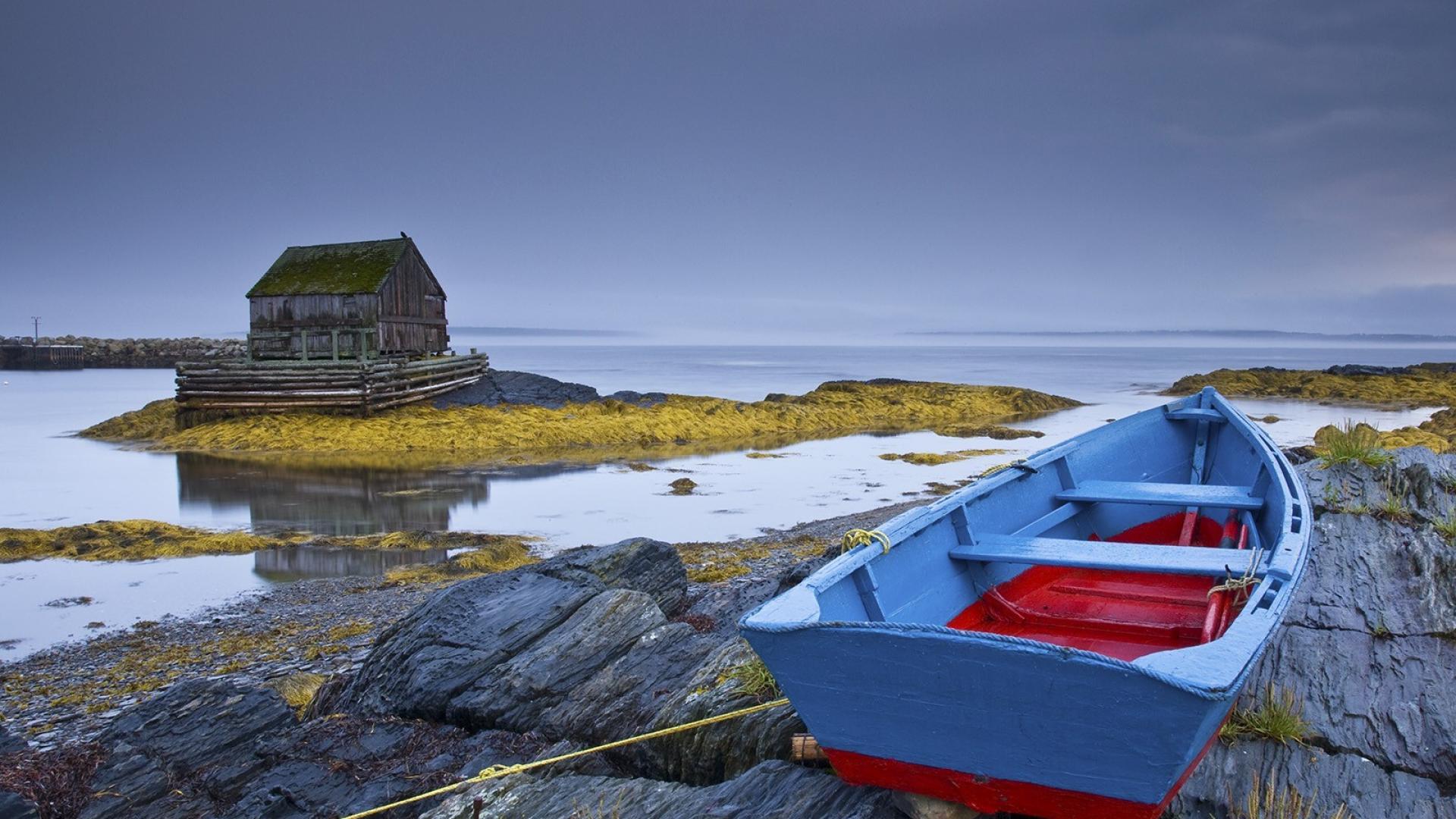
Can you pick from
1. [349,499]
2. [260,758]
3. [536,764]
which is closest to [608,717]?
[536,764]

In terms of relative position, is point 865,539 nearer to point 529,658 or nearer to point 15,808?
point 529,658

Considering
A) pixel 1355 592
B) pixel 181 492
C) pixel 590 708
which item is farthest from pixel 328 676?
pixel 181 492

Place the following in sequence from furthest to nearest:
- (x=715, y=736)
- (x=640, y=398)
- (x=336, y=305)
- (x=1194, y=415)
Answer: (x=640, y=398) → (x=336, y=305) → (x=1194, y=415) → (x=715, y=736)

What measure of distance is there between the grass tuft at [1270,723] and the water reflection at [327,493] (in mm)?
13194

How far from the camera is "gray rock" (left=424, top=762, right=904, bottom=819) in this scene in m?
4.56

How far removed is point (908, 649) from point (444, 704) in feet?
13.7

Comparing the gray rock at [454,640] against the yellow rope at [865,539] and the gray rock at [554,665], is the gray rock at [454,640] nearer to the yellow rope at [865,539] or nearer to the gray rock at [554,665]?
the gray rock at [554,665]

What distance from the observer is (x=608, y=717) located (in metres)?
6.41

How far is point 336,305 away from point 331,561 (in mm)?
18699

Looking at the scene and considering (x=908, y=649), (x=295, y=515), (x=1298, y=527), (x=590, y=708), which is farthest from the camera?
(x=295, y=515)

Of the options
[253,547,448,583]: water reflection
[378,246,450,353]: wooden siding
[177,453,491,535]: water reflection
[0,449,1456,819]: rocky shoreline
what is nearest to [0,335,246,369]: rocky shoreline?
[378,246,450,353]: wooden siding

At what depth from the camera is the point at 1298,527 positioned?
5.88m

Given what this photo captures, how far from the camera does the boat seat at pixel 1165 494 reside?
7.52 m

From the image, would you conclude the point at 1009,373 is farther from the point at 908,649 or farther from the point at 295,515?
the point at 908,649
